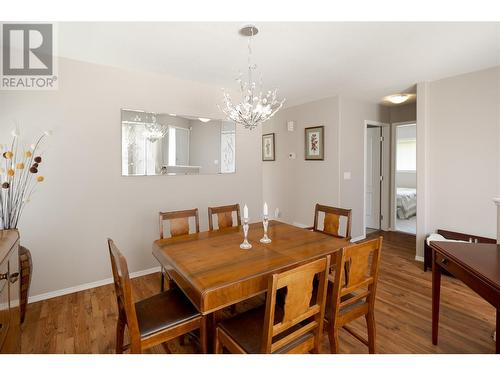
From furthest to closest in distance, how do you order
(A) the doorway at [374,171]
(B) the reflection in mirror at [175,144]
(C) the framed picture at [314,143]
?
(A) the doorway at [374,171] → (C) the framed picture at [314,143] → (B) the reflection in mirror at [175,144]

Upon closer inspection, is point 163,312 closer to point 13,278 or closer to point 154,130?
point 13,278

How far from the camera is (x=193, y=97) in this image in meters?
3.47

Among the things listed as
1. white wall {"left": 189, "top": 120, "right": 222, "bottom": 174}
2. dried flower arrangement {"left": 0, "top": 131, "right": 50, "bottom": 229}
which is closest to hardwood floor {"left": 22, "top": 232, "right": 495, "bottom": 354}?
dried flower arrangement {"left": 0, "top": 131, "right": 50, "bottom": 229}

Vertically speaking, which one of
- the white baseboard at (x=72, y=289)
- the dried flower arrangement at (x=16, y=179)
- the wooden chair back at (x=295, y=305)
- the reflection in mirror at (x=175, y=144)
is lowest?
the white baseboard at (x=72, y=289)

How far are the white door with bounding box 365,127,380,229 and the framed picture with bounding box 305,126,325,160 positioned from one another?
1.33m

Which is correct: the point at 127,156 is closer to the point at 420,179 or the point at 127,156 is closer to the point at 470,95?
the point at 420,179

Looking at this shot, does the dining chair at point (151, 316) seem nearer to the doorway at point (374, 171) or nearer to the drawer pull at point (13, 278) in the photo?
the drawer pull at point (13, 278)

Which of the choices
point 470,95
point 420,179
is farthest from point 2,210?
point 470,95

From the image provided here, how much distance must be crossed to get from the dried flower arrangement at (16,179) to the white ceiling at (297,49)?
0.99 metres

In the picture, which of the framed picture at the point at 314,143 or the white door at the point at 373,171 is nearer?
the framed picture at the point at 314,143

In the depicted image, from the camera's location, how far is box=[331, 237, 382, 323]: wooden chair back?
1471mm

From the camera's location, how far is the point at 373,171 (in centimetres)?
521

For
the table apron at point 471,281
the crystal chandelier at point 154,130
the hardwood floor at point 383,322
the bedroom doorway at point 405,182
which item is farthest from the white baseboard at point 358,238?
the crystal chandelier at point 154,130

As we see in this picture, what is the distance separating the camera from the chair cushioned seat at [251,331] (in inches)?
52.4
